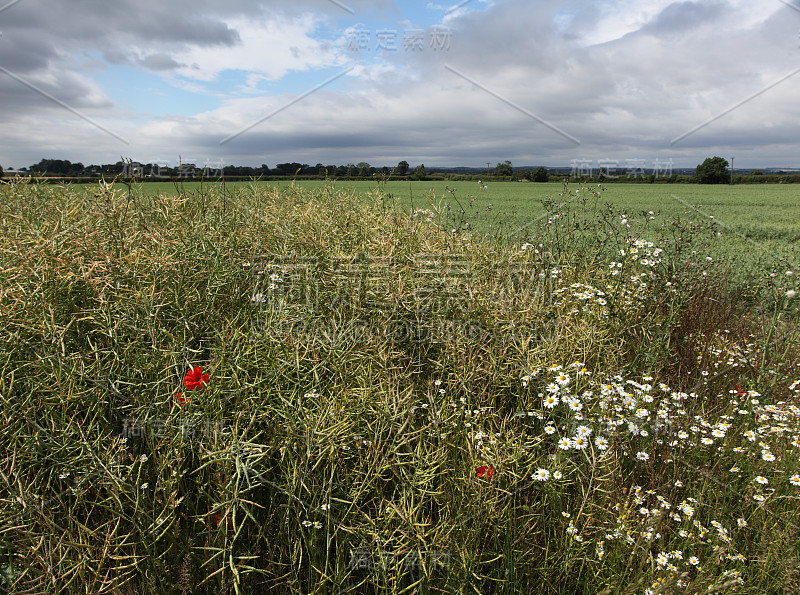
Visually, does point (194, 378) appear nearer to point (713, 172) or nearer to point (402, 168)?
point (402, 168)

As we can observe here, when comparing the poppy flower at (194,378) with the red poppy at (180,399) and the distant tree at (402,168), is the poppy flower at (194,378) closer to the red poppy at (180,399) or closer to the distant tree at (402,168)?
the red poppy at (180,399)

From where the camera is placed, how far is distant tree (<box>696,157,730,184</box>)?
49.2 meters

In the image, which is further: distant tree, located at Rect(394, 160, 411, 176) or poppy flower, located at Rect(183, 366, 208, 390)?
distant tree, located at Rect(394, 160, 411, 176)

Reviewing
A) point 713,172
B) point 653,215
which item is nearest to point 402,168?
point 653,215

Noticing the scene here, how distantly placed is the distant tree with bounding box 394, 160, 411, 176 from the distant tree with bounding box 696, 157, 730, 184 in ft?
182

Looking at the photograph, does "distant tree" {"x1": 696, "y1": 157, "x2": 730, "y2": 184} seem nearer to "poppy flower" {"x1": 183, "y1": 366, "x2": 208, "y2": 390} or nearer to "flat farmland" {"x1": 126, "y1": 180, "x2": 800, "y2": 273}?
"flat farmland" {"x1": 126, "y1": 180, "x2": 800, "y2": 273}

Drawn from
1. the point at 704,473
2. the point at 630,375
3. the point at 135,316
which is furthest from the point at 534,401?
the point at 135,316

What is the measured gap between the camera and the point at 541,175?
35.6 m

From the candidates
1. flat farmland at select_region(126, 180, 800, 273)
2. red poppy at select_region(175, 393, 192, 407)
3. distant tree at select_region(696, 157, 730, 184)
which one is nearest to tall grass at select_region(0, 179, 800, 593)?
red poppy at select_region(175, 393, 192, 407)

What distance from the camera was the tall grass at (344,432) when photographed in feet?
5.97

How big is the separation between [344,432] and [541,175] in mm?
36704

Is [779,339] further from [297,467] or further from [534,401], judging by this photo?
[297,467]

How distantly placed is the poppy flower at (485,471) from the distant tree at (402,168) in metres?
3.76

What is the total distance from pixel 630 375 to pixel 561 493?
1.71 metres
